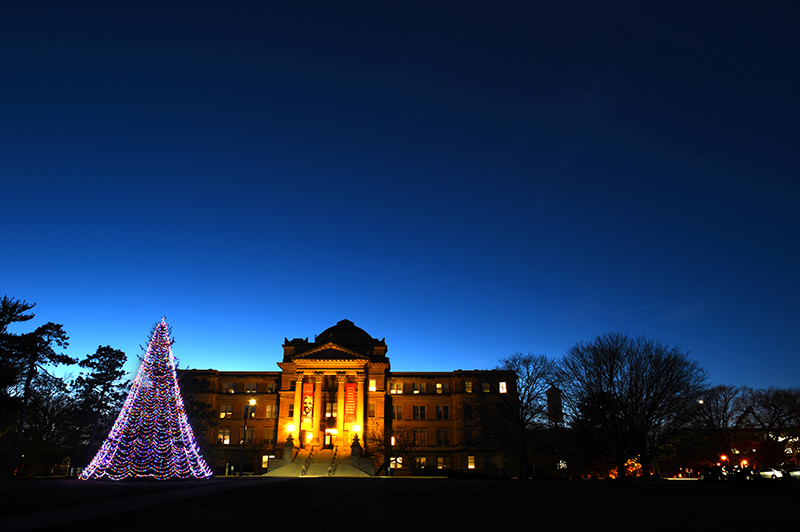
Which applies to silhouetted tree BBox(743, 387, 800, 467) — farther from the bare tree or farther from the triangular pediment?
the triangular pediment

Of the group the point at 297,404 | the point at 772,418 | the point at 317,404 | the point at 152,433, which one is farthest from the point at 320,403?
the point at 772,418

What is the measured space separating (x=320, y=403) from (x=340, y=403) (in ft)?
9.88

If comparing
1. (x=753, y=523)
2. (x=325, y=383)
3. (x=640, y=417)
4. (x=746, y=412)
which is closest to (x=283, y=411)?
(x=325, y=383)

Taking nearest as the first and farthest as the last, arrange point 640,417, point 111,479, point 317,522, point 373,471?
point 317,522 → point 111,479 → point 640,417 → point 373,471

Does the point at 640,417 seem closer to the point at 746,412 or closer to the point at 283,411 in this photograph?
the point at 746,412

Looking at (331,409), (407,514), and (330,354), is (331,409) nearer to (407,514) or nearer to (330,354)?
(330,354)

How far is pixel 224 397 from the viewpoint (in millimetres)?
77625

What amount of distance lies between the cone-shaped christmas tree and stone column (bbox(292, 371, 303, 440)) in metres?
36.8

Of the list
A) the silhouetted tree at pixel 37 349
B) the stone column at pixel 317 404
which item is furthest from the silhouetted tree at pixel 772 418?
the silhouetted tree at pixel 37 349

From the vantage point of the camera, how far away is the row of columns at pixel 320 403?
69938mm

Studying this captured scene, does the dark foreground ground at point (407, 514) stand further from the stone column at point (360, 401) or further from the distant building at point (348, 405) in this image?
the stone column at point (360, 401)

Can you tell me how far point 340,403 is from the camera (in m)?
72.2

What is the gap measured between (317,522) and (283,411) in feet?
220

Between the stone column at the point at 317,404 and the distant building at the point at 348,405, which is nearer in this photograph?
the distant building at the point at 348,405
